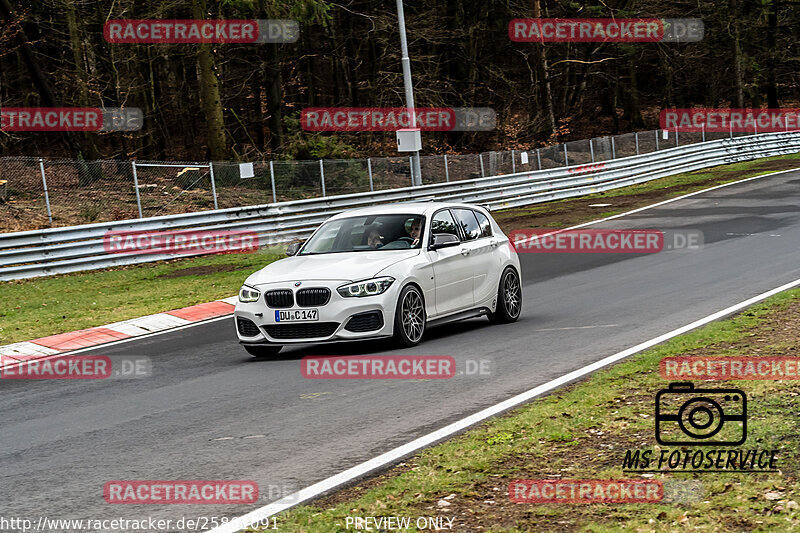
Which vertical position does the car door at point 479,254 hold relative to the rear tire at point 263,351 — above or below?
above

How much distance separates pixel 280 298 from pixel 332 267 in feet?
2.30

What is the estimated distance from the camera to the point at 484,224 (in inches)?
524

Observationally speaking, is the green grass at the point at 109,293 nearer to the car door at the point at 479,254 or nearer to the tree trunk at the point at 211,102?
the car door at the point at 479,254

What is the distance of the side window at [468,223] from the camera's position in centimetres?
1283

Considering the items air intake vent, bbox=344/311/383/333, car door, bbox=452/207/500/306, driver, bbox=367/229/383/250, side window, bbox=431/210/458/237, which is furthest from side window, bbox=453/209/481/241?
air intake vent, bbox=344/311/383/333

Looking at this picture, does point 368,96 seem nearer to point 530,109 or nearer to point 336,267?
point 530,109

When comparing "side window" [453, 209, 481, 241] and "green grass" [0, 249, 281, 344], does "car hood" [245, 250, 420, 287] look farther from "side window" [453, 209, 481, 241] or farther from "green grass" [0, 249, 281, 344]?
"green grass" [0, 249, 281, 344]

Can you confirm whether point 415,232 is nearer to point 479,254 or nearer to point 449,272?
point 449,272

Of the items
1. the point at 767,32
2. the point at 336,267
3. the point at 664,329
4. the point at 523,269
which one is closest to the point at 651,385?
the point at 664,329

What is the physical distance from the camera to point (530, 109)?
156 ft

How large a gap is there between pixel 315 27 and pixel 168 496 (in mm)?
41062

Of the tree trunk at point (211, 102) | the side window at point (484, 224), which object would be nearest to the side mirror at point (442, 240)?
the side window at point (484, 224)

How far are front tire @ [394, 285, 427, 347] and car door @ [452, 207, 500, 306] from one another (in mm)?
1343

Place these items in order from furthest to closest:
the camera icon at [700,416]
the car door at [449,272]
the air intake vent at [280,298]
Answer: the car door at [449,272] → the air intake vent at [280,298] → the camera icon at [700,416]
